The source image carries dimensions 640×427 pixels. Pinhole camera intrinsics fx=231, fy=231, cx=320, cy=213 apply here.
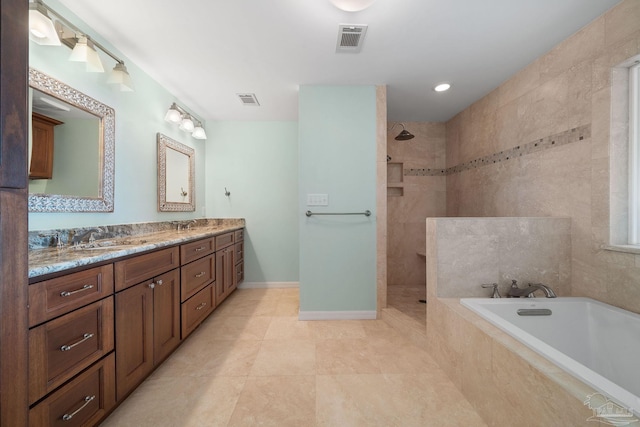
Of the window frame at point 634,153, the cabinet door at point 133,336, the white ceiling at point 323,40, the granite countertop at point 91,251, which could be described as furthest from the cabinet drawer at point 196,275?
the window frame at point 634,153

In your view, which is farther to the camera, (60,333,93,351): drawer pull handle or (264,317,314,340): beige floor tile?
(264,317,314,340): beige floor tile

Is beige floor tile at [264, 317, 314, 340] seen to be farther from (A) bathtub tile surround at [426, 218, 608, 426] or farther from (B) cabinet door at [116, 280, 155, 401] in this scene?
(A) bathtub tile surround at [426, 218, 608, 426]

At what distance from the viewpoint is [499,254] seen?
5.32ft

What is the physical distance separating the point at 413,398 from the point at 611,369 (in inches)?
41.7

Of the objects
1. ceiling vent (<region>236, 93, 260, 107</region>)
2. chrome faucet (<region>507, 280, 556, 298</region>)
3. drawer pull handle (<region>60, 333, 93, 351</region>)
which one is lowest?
drawer pull handle (<region>60, 333, 93, 351</region>)

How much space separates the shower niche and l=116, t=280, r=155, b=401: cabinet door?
2753 mm

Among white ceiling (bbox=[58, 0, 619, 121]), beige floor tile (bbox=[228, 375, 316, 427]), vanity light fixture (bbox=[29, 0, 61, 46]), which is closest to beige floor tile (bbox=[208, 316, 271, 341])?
beige floor tile (bbox=[228, 375, 316, 427])

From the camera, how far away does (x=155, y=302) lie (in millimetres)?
1437

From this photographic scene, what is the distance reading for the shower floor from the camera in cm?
214

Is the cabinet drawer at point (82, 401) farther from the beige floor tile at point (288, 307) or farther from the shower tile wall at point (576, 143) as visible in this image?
the shower tile wall at point (576, 143)

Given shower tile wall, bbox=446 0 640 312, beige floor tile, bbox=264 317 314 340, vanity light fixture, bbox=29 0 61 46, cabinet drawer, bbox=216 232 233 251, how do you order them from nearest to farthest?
vanity light fixture, bbox=29 0 61 46 < shower tile wall, bbox=446 0 640 312 < beige floor tile, bbox=264 317 314 340 < cabinet drawer, bbox=216 232 233 251

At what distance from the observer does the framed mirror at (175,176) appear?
90.3 inches

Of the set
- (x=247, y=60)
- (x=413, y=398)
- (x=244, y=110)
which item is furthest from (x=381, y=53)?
(x=413, y=398)

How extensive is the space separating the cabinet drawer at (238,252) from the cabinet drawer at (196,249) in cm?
58
